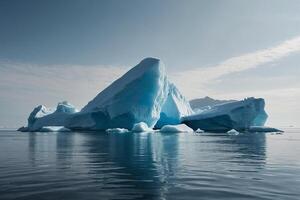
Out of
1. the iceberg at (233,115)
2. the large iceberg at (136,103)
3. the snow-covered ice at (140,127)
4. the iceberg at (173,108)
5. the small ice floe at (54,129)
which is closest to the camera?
the snow-covered ice at (140,127)

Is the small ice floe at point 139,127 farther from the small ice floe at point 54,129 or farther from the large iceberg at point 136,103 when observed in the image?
the small ice floe at point 54,129

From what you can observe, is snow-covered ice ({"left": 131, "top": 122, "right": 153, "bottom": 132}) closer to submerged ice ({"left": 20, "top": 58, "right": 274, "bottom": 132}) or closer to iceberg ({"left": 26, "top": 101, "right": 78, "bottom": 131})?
submerged ice ({"left": 20, "top": 58, "right": 274, "bottom": 132})

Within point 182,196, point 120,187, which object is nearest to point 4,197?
point 120,187

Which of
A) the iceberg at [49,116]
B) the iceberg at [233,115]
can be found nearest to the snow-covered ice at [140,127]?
the iceberg at [233,115]

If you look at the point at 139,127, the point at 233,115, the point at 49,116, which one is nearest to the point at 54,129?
the point at 49,116

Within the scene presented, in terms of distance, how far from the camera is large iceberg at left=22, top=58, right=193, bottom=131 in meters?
58.2

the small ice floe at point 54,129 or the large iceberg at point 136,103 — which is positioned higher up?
the large iceberg at point 136,103

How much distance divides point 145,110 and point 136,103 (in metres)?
2.22

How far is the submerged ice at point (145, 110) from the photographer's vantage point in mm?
58312

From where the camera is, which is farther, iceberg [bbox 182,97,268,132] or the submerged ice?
iceberg [bbox 182,97,268,132]

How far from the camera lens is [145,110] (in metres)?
58.4

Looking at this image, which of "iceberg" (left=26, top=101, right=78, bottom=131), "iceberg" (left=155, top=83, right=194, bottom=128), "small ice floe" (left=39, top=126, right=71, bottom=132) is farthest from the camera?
"iceberg" (left=26, top=101, right=78, bottom=131)

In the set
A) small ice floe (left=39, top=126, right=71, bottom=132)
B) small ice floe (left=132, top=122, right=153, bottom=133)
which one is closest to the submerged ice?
small ice floe (left=132, top=122, right=153, bottom=133)

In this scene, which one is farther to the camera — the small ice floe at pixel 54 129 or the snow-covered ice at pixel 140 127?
the small ice floe at pixel 54 129
